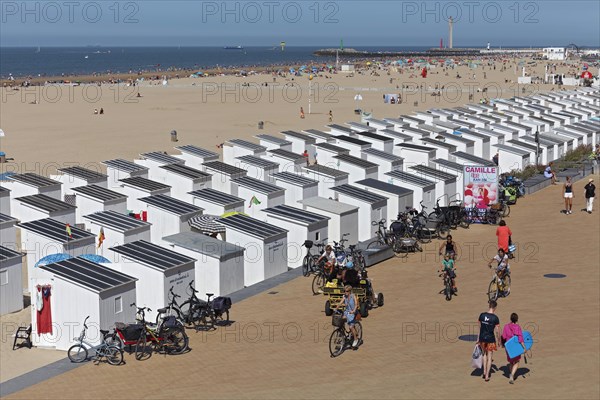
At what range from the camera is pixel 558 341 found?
14406 mm

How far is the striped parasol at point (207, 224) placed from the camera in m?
20.0

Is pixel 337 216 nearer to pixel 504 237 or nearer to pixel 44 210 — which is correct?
pixel 504 237

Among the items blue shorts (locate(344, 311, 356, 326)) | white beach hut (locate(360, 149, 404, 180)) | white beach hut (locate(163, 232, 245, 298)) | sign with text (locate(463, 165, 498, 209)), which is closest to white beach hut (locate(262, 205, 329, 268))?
white beach hut (locate(163, 232, 245, 298))

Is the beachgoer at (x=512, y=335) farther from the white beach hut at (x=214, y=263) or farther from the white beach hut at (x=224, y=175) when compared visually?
the white beach hut at (x=224, y=175)

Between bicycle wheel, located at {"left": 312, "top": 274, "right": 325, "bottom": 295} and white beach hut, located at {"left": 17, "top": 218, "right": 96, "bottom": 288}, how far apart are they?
4.86 meters

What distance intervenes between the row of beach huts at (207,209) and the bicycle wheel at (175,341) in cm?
130

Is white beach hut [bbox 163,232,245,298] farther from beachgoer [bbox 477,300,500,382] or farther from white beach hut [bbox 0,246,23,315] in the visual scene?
beachgoer [bbox 477,300,500,382]

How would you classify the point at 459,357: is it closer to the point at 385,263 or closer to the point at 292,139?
the point at 385,263

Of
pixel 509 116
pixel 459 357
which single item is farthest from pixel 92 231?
pixel 509 116

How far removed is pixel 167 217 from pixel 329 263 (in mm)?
4879

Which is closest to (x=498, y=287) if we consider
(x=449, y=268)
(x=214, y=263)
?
(x=449, y=268)

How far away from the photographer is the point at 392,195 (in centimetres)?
2450

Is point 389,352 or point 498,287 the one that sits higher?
point 498,287

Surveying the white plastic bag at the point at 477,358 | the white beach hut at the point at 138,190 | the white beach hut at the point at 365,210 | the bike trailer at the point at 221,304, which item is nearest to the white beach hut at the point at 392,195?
the white beach hut at the point at 365,210
